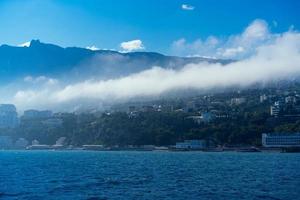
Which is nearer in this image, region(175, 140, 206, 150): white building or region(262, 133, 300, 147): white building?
region(262, 133, 300, 147): white building

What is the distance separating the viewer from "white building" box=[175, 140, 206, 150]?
15025cm

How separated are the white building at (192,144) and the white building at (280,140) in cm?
1838

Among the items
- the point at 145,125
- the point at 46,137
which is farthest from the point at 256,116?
the point at 46,137

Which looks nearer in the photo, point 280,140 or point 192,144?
point 280,140

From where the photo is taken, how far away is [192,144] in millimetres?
152375

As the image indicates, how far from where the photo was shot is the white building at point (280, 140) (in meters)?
142

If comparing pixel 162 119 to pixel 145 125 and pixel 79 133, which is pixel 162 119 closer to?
pixel 145 125

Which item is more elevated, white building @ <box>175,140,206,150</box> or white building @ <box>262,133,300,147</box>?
white building @ <box>262,133,300,147</box>

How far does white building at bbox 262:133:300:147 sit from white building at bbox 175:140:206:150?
1838 cm

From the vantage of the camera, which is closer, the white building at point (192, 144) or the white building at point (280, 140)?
the white building at point (280, 140)

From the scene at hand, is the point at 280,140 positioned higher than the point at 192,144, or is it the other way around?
the point at 280,140

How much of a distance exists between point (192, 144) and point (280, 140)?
2599 centimetres

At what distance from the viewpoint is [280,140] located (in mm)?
142875

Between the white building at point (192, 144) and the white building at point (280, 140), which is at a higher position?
the white building at point (280, 140)
